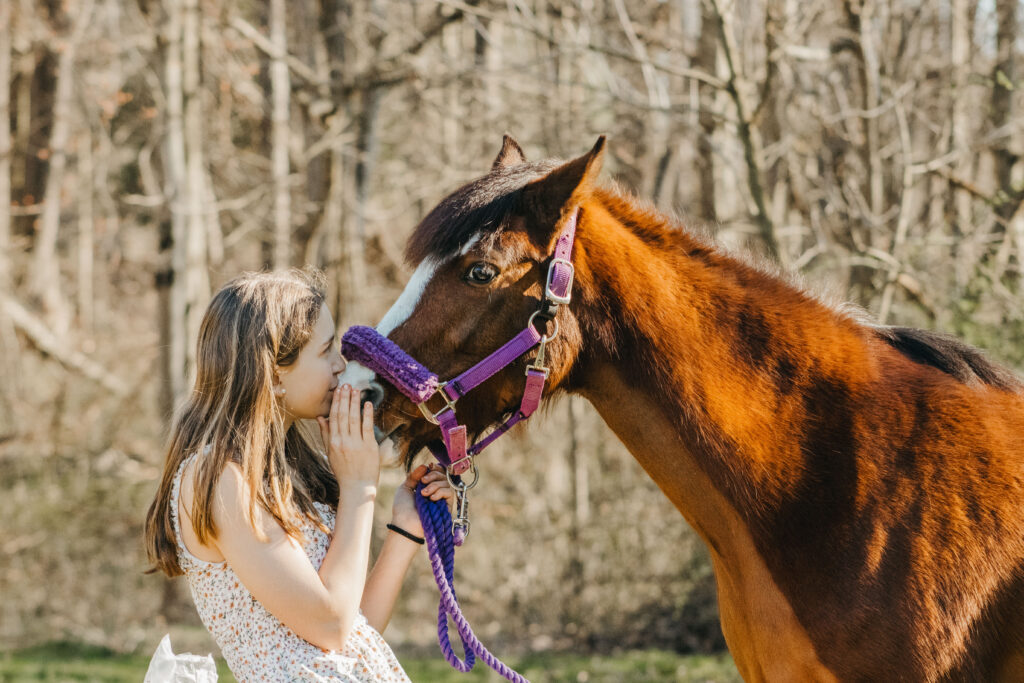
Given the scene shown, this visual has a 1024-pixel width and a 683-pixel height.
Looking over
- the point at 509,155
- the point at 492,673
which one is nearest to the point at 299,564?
the point at 509,155

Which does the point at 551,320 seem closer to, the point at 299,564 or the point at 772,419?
the point at 772,419

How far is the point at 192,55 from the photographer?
24.5ft

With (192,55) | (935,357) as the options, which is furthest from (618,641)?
(192,55)

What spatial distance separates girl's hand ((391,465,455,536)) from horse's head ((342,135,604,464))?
0.18 meters

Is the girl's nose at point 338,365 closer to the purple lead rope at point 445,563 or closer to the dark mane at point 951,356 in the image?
the purple lead rope at point 445,563

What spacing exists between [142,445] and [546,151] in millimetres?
6869

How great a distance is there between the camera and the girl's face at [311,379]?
7.07 feet

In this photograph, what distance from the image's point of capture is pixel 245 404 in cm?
211

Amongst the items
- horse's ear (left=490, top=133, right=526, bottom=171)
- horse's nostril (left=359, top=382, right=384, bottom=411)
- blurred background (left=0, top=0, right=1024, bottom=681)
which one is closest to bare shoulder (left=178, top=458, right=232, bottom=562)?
horse's nostril (left=359, top=382, right=384, bottom=411)

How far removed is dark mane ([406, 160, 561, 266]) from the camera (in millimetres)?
2164

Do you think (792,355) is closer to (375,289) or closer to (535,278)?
(535,278)

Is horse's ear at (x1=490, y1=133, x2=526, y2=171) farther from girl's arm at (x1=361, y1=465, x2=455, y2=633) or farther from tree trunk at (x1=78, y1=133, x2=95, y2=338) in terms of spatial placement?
tree trunk at (x1=78, y1=133, x2=95, y2=338)

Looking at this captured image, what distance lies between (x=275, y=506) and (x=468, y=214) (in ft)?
2.79

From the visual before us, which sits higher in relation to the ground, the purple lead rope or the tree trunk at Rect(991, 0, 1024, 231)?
the tree trunk at Rect(991, 0, 1024, 231)
